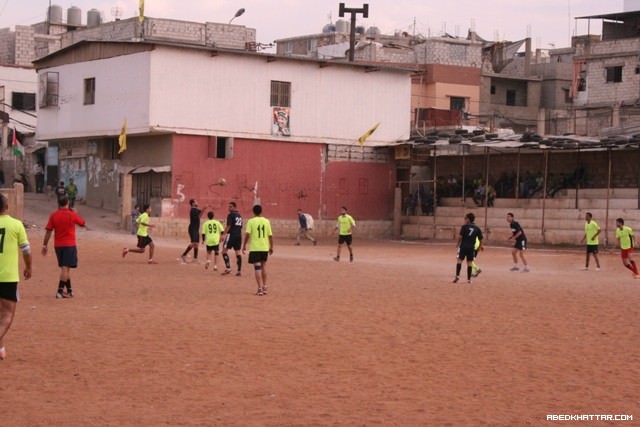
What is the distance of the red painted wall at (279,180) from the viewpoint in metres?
44.0

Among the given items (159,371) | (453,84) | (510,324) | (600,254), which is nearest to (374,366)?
(159,371)

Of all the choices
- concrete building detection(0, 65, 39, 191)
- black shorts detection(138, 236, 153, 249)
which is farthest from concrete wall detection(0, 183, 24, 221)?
concrete building detection(0, 65, 39, 191)

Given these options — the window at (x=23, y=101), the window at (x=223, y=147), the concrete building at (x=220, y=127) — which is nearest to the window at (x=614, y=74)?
the concrete building at (x=220, y=127)

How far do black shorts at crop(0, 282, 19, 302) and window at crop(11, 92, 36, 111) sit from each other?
5235 centimetres

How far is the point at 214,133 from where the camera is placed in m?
44.3

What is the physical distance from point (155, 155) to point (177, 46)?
4.61 metres

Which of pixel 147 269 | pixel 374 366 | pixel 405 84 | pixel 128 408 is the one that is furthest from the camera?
pixel 405 84

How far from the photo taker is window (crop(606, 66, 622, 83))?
199 feet

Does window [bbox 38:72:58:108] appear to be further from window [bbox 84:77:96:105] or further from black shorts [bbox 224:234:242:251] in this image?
black shorts [bbox 224:234:242:251]

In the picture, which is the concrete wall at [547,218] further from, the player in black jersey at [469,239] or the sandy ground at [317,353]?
the player in black jersey at [469,239]

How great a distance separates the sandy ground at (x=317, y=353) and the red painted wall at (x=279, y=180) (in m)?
19.1

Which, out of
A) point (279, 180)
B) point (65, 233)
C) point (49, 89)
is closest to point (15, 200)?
point (49, 89)

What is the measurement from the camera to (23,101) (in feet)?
206

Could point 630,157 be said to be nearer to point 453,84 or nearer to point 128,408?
point 453,84
